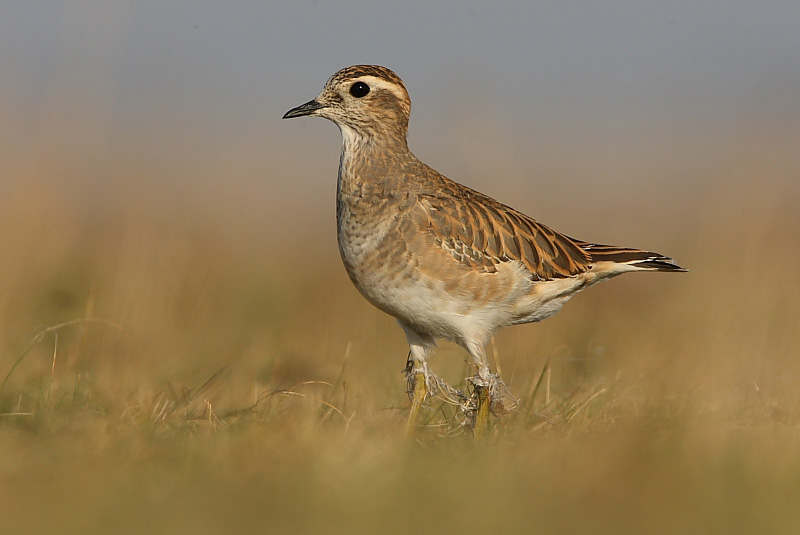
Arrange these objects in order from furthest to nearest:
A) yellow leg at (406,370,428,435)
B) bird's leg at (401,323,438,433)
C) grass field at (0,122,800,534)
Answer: bird's leg at (401,323,438,433) < yellow leg at (406,370,428,435) < grass field at (0,122,800,534)

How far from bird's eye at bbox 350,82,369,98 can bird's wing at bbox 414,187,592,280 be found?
3.26ft

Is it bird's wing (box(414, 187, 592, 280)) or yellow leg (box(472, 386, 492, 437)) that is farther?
bird's wing (box(414, 187, 592, 280))


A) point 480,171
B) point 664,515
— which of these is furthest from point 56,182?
point 664,515

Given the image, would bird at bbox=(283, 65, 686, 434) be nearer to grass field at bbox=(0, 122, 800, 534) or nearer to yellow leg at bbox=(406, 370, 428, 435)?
yellow leg at bbox=(406, 370, 428, 435)

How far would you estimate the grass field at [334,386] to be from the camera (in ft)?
17.9

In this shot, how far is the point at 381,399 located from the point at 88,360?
2.50m

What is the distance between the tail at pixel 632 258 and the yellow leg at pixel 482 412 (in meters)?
1.76

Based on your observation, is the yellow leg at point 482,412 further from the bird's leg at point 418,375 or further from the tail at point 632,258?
the tail at point 632,258

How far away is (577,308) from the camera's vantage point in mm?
14656

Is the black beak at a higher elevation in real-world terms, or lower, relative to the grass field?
higher

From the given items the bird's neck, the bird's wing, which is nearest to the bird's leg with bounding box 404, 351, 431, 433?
the bird's wing

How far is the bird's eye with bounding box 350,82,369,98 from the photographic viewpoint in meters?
8.77

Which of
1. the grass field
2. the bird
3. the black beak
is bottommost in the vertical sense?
the grass field

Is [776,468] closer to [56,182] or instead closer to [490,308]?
[490,308]
